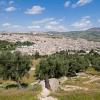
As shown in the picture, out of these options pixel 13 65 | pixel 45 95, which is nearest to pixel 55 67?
pixel 13 65

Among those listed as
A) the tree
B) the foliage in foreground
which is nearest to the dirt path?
the tree

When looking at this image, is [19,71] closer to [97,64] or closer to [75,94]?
[75,94]

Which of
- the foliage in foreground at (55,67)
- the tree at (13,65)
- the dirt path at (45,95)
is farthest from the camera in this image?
the foliage in foreground at (55,67)

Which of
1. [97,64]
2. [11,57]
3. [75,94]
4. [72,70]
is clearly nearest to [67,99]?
[75,94]

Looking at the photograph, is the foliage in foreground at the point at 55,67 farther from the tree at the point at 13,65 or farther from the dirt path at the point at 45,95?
the dirt path at the point at 45,95

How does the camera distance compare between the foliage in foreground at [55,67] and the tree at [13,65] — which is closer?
the tree at [13,65]

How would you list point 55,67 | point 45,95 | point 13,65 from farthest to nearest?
point 55,67 → point 13,65 → point 45,95

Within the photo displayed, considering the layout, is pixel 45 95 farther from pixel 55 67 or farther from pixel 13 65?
pixel 55 67

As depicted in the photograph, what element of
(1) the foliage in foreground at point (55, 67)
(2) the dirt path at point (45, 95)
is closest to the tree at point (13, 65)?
(1) the foliage in foreground at point (55, 67)
